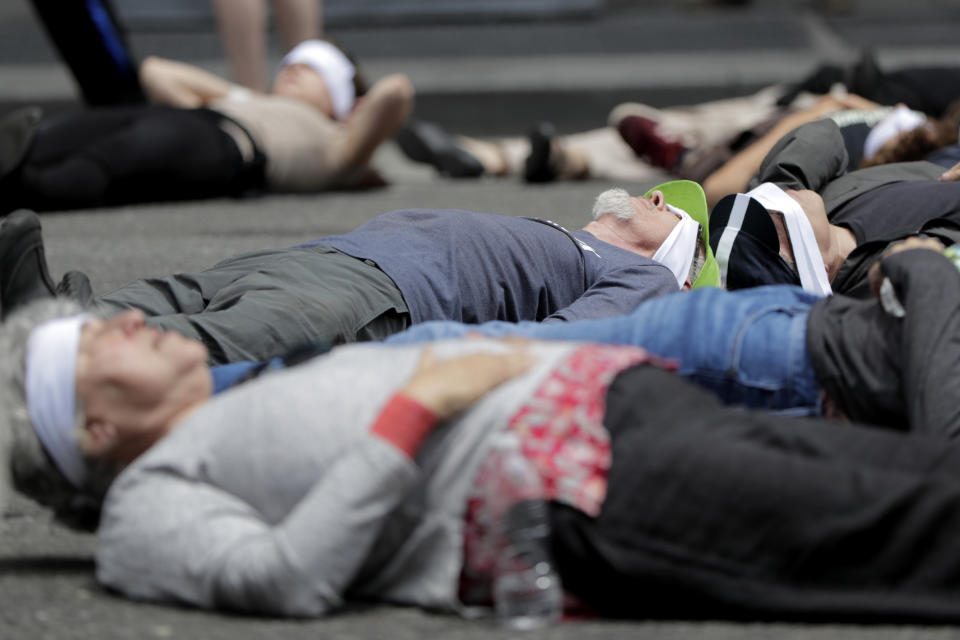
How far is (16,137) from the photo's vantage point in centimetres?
454

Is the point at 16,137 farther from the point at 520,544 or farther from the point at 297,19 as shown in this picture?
the point at 520,544

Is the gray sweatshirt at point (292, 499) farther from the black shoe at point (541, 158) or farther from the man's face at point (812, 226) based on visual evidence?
the black shoe at point (541, 158)

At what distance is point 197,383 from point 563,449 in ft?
1.77

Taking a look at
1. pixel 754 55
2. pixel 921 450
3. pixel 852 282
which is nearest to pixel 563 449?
pixel 921 450

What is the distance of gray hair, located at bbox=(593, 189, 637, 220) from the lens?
305 centimetres

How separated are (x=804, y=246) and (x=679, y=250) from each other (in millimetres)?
310

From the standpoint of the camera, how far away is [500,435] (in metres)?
1.75

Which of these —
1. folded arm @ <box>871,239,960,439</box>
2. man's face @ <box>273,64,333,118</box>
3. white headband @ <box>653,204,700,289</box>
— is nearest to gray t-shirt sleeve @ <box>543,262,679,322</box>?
white headband @ <box>653,204,700,289</box>

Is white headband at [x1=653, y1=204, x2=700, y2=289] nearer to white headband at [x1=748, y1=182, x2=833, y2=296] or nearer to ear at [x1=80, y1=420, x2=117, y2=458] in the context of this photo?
white headband at [x1=748, y1=182, x2=833, y2=296]

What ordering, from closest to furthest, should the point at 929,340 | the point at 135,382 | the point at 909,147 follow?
the point at 135,382
the point at 929,340
the point at 909,147

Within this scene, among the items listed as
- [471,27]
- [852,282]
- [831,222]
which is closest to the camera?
[852,282]

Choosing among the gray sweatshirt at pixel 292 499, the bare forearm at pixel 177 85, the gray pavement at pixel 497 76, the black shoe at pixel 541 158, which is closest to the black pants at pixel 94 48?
the bare forearm at pixel 177 85

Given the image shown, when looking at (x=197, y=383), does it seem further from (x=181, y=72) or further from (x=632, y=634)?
(x=181, y=72)

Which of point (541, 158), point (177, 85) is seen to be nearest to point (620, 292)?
point (541, 158)
